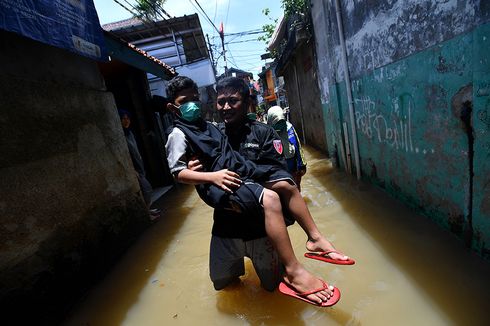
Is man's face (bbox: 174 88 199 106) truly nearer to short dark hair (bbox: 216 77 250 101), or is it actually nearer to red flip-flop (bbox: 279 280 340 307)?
short dark hair (bbox: 216 77 250 101)

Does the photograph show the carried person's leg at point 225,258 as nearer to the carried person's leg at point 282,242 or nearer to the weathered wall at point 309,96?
the carried person's leg at point 282,242

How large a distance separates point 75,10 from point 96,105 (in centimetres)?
121

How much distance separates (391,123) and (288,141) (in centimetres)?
136

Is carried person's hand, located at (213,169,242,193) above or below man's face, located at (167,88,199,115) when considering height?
below

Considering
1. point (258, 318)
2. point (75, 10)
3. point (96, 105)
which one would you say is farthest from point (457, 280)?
point (75, 10)

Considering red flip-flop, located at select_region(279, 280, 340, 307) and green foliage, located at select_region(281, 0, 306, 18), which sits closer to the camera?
red flip-flop, located at select_region(279, 280, 340, 307)

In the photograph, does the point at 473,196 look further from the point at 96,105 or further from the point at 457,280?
the point at 96,105

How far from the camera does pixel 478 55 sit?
79.0 inches

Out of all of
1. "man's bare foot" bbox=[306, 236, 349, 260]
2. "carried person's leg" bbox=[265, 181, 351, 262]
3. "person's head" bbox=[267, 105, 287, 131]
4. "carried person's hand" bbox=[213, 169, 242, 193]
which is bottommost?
"man's bare foot" bbox=[306, 236, 349, 260]

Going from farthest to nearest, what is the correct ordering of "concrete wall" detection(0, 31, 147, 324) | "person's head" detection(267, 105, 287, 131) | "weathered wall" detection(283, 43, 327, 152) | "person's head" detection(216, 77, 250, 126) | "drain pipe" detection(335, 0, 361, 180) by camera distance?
"weathered wall" detection(283, 43, 327, 152), "drain pipe" detection(335, 0, 361, 180), "person's head" detection(267, 105, 287, 131), "concrete wall" detection(0, 31, 147, 324), "person's head" detection(216, 77, 250, 126)

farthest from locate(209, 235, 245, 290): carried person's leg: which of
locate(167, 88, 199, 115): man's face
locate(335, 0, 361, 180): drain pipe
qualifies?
locate(335, 0, 361, 180): drain pipe

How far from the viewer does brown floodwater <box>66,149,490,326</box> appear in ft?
6.84

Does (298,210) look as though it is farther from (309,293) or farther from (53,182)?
(53,182)

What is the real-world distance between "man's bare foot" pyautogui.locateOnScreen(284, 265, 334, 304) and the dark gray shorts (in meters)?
0.35
